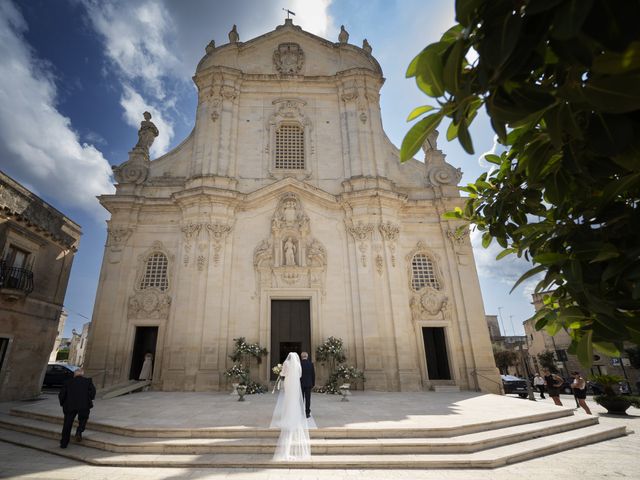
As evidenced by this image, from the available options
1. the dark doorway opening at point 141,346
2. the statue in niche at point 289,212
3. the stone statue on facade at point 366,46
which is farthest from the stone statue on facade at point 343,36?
the dark doorway opening at point 141,346

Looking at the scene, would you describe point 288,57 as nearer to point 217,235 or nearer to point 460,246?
point 217,235

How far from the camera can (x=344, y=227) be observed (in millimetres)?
18703

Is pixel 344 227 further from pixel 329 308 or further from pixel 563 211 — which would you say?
pixel 563 211

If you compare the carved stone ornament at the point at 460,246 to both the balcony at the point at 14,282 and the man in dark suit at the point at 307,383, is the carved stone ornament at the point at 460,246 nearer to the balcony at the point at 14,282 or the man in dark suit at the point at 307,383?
the man in dark suit at the point at 307,383

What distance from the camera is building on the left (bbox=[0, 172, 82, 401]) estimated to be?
1374 cm

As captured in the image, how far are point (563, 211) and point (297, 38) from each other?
24.8 metres

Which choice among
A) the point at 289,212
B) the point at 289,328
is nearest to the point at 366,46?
the point at 289,212

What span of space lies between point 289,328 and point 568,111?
54.9 ft

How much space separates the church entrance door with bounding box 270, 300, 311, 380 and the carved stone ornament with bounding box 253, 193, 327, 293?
3.51ft

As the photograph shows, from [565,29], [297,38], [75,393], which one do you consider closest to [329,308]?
[75,393]

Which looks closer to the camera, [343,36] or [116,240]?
[116,240]

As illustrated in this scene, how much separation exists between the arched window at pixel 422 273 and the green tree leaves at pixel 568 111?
16.4 metres

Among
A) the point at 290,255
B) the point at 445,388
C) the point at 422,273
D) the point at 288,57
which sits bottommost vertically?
the point at 445,388

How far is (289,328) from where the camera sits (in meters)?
17.2
